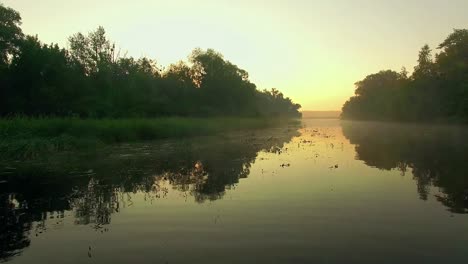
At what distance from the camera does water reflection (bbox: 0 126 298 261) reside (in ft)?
37.8

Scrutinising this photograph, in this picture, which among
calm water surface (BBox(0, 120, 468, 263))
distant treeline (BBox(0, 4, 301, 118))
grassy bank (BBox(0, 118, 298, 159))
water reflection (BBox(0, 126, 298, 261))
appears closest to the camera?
calm water surface (BBox(0, 120, 468, 263))

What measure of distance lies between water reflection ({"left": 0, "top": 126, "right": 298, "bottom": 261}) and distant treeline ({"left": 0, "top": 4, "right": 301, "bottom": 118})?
2167 cm

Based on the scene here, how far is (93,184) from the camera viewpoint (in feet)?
55.6

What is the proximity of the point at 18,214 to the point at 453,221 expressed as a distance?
47.1ft

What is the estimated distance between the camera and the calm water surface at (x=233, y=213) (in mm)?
8734

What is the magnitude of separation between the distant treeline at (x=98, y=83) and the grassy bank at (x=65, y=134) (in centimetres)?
671

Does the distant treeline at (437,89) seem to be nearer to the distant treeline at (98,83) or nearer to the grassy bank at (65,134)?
the distant treeline at (98,83)

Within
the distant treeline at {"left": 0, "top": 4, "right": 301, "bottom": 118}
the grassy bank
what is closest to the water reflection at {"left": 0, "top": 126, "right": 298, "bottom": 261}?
the grassy bank

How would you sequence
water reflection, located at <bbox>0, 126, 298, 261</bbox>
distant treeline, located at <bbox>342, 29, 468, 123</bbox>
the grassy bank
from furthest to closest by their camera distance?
1. distant treeline, located at <bbox>342, 29, 468, 123</bbox>
2. the grassy bank
3. water reflection, located at <bbox>0, 126, 298, 261</bbox>

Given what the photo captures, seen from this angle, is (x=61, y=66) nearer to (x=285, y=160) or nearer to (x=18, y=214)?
(x=285, y=160)

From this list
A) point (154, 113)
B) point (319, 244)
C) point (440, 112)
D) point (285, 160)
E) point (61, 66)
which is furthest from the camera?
point (440, 112)

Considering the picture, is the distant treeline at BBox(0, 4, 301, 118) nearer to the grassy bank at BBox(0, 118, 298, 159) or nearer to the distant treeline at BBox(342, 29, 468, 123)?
the grassy bank at BBox(0, 118, 298, 159)

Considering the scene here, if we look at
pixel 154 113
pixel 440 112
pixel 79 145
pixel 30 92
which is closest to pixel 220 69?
pixel 154 113

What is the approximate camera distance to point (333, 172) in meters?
20.5
